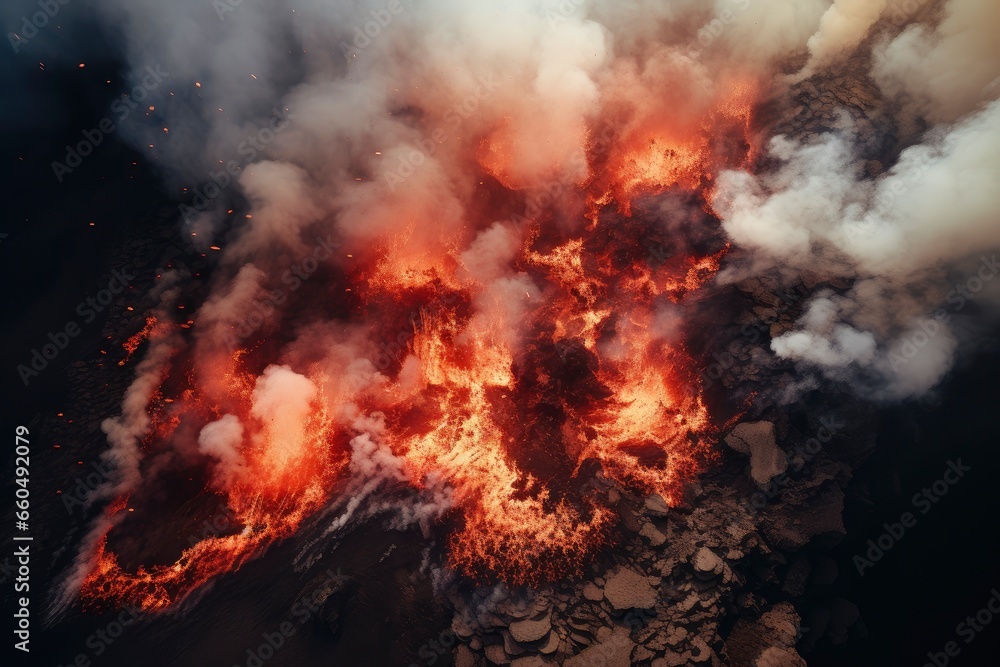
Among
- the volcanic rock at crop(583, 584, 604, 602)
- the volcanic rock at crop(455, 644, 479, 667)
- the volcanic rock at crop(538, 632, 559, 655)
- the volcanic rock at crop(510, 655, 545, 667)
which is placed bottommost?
the volcanic rock at crop(583, 584, 604, 602)

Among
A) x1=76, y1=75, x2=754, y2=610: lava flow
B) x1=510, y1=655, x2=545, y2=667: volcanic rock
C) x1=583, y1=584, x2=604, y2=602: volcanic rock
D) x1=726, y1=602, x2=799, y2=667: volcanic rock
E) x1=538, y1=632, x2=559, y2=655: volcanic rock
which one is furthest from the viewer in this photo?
x1=76, y1=75, x2=754, y2=610: lava flow

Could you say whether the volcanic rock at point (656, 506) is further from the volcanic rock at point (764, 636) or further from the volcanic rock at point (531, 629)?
the volcanic rock at point (531, 629)

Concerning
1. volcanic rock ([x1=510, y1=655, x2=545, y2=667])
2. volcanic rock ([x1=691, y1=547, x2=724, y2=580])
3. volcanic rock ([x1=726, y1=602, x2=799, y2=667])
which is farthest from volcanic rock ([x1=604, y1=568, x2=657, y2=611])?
volcanic rock ([x1=726, y1=602, x2=799, y2=667])

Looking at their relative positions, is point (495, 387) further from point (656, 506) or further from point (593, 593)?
point (593, 593)

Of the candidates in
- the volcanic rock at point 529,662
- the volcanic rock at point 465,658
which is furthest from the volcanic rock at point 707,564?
the volcanic rock at point 465,658

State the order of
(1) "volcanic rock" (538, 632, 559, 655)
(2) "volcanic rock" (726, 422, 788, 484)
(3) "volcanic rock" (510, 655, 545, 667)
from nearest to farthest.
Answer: (3) "volcanic rock" (510, 655, 545, 667), (1) "volcanic rock" (538, 632, 559, 655), (2) "volcanic rock" (726, 422, 788, 484)

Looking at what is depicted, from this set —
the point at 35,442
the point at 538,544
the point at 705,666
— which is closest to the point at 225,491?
the point at 35,442

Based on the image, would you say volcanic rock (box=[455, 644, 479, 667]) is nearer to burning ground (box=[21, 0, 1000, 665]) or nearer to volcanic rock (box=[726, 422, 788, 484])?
burning ground (box=[21, 0, 1000, 665])
